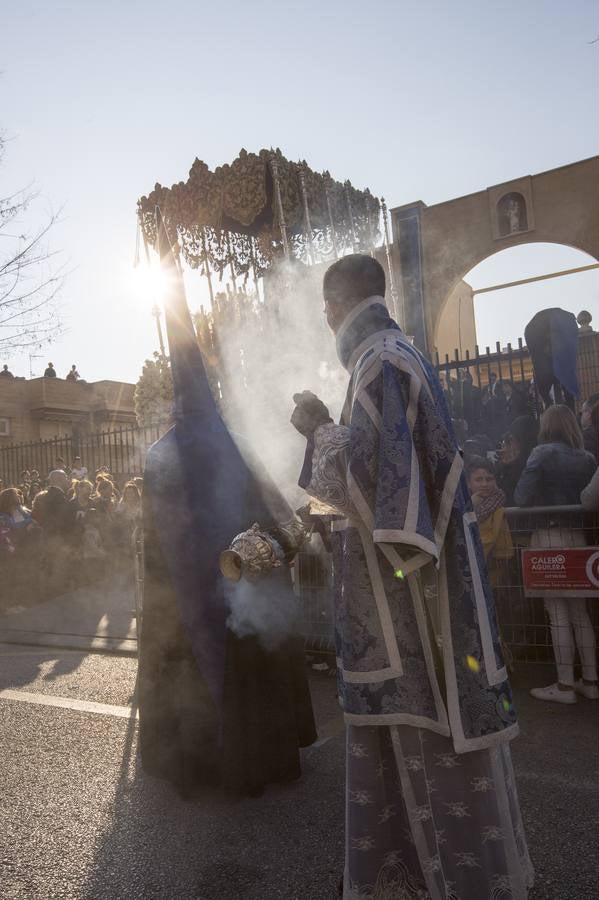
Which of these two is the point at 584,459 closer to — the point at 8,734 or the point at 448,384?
the point at 448,384

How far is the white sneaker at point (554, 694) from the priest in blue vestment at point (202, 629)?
187 cm

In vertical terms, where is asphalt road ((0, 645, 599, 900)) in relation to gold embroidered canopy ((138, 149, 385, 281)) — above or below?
below

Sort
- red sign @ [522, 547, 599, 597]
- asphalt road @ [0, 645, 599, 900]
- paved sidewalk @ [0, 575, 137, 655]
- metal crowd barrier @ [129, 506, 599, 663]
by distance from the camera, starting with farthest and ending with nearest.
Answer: paved sidewalk @ [0, 575, 137, 655] < metal crowd barrier @ [129, 506, 599, 663] < red sign @ [522, 547, 599, 597] < asphalt road @ [0, 645, 599, 900]

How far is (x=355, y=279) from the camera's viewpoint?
225 cm

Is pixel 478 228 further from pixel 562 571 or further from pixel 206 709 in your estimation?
pixel 206 709

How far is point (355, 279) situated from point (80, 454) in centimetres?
1303

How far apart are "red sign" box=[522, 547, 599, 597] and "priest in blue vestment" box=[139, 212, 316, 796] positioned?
6.00 feet

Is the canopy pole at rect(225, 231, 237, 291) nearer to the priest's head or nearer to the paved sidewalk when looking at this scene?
the paved sidewalk

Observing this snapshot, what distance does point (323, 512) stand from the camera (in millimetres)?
2213

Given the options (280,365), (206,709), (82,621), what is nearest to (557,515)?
(206,709)

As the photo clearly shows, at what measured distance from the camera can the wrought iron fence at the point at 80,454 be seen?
1391 centimetres

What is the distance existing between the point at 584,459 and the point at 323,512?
3.34 meters

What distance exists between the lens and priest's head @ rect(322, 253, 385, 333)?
7.37ft

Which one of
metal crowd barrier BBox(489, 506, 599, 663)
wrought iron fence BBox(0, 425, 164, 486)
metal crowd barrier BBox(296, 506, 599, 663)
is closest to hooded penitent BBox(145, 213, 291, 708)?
metal crowd barrier BBox(296, 506, 599, 663)
